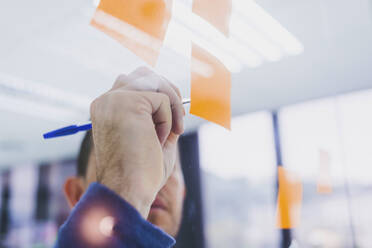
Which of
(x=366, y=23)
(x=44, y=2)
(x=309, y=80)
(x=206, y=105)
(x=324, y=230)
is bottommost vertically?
(x=324, y=230)

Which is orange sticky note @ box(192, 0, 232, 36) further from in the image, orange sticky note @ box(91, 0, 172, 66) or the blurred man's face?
the blurred man's face

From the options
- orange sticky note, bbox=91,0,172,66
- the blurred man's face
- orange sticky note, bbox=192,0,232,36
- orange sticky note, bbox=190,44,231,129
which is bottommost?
the blurred man's face

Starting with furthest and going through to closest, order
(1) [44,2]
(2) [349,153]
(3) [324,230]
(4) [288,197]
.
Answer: (3) [324,230] → (1) [44,2] → (2) [349,153] → (4) [288,197]

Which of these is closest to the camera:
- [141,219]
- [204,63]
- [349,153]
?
[141,219]

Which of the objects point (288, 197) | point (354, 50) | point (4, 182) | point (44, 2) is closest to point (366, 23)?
point (354, 50)

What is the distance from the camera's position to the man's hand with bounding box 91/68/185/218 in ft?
1.17

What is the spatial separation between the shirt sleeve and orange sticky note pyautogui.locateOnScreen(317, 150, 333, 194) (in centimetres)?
46

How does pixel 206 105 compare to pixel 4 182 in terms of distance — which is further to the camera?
pixel 4 182

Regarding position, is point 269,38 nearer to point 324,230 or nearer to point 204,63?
point 204,63

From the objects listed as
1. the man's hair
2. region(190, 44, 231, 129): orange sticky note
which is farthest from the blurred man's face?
region(190, 44, 231, 129): orange sticky note

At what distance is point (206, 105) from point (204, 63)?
0.07 metres

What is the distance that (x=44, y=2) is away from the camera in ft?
3.37

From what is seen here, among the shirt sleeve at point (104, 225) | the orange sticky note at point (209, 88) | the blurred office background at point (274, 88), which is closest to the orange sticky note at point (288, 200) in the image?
the blurred office background at point (274, 88)

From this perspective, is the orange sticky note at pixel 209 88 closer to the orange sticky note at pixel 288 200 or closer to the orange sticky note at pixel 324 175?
the orange sticky note at pixel 288 200
